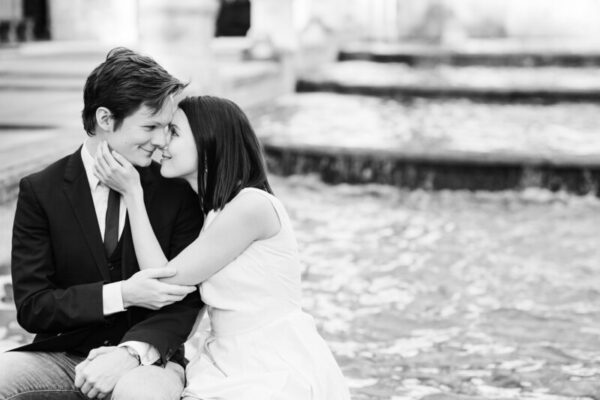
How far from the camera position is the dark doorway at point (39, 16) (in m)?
20.9

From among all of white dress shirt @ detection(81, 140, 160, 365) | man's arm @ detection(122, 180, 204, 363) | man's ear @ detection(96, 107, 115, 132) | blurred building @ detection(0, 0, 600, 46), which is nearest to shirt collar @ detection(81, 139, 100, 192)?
white dress shirt @ detection(81, 140, 160, 365)

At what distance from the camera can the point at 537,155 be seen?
904 centimetres

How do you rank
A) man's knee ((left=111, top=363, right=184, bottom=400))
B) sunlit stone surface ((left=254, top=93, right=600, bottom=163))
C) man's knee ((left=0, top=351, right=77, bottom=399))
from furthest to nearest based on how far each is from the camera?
1. sunlit stone surface ((left=254, top=93, right=600, bottom=163))
2. man's knee ((left=0, top=351, right=77, bottom=399))
3. man's knee ((left=111, top=363, right=184, bottom=400))

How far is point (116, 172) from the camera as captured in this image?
Result: 2.82 meters

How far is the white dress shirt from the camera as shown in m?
2.77

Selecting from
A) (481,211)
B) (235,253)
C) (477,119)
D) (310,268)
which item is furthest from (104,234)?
(477,119)

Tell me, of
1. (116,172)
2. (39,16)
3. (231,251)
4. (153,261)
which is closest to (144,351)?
(153,261)

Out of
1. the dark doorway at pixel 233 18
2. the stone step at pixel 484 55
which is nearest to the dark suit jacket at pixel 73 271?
the stone step at pixel 484 55

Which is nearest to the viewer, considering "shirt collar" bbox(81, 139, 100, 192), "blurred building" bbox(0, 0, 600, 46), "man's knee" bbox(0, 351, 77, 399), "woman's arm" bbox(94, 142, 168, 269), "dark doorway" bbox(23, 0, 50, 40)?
"man's knee" bbox(0, 351, 77, 399)

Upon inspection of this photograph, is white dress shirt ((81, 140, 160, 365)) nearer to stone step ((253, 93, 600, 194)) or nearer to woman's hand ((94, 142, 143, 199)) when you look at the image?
woman's hand ((94, 142, 143, 199))

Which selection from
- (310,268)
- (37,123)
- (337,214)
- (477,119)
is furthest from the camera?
(477,119)

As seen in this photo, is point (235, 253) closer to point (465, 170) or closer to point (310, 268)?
point (310, 268)

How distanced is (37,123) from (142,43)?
6.31ft

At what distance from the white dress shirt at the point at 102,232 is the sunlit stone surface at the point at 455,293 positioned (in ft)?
4.52
